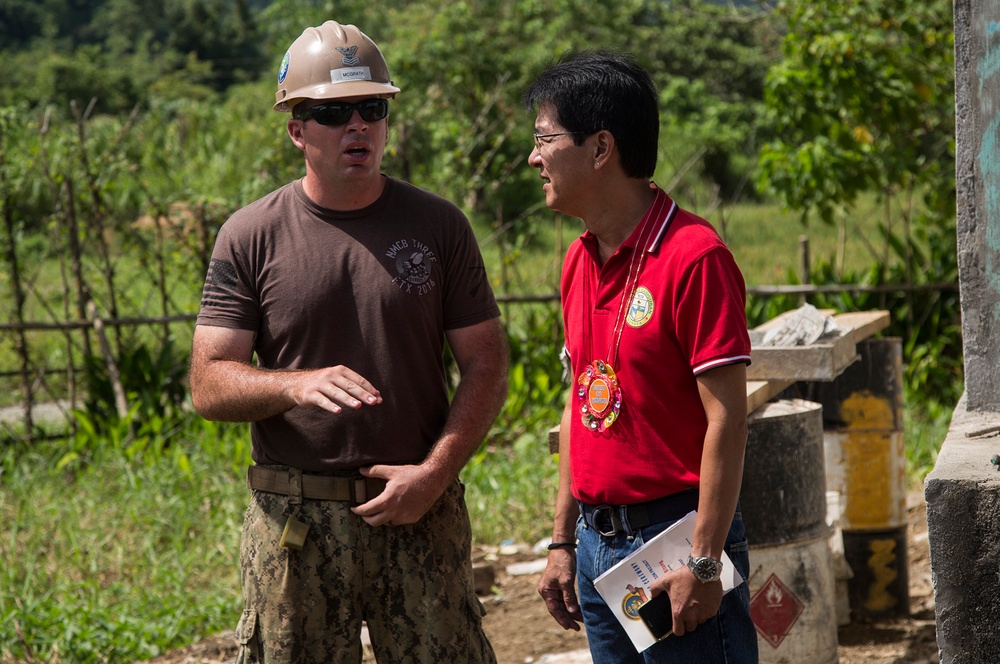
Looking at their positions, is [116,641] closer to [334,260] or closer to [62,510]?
[62,510]

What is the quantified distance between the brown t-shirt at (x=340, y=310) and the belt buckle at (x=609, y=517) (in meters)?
0.55

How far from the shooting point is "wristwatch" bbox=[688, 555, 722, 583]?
6.42 feet

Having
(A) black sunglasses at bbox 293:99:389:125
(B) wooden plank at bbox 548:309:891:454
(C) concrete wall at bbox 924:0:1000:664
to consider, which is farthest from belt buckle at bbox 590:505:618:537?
(A) black sunglasses at bbox 293:99:389:125

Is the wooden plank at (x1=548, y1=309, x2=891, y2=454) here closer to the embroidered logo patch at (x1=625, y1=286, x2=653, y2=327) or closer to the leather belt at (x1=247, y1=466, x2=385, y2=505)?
the leather belt at (x1=247, y1=466, x2=385, y2=505)

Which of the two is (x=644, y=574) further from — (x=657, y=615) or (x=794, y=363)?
(x=794, y=363)

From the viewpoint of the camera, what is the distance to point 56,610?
165 inches

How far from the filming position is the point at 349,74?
8.31 feet

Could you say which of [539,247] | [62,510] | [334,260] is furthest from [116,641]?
[539,247]

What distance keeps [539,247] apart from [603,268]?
13.6 metres

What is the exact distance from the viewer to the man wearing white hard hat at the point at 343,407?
248 centimetres

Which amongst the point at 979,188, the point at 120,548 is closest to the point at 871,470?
the point at 979,188

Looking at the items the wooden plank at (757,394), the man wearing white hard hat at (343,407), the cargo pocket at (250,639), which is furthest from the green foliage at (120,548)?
the wooden plank at (757,394)

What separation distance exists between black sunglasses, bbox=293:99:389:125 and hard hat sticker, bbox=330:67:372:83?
0.05 metres

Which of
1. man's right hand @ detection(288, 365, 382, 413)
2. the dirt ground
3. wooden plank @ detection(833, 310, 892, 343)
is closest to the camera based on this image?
man's right hand @ detection(288, 365, 382, 413)
